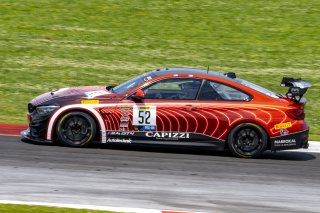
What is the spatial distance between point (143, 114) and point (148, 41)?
9544mm

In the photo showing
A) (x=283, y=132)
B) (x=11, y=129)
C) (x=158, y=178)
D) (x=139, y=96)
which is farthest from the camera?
(x=11, y=129)

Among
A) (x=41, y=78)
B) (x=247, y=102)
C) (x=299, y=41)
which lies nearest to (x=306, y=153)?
(x=247, y=102)

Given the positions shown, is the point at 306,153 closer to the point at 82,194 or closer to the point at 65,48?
the point at 82,194

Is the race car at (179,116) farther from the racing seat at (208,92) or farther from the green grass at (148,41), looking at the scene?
the green grass at (148,41)

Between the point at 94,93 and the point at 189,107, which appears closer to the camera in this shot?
the point at 189,107

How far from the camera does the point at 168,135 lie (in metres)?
12.9

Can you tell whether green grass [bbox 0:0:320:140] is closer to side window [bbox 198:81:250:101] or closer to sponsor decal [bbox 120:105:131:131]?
side window [bbox 198:81:250:101]

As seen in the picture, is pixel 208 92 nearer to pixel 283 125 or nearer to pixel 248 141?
pixel 248 141

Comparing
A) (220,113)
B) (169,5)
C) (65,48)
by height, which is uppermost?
(169,5)

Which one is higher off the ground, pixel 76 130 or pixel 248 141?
pixel 76 130

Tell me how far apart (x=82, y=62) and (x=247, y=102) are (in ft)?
27.4

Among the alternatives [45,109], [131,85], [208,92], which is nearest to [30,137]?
[45,109]

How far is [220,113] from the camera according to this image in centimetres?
1295

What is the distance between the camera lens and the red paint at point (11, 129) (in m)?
14.2
